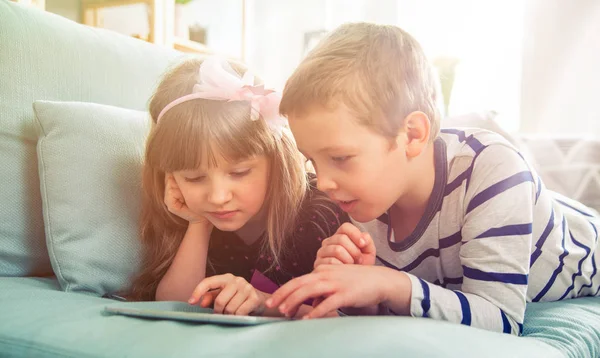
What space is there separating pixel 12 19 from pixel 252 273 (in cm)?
61

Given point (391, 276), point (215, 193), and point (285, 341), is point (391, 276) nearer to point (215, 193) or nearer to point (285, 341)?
point (285, 341)

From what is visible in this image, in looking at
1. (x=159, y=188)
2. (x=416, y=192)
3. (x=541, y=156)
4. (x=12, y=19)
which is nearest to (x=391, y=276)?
(x=416, y=192)

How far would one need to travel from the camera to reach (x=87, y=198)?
0.94 meters

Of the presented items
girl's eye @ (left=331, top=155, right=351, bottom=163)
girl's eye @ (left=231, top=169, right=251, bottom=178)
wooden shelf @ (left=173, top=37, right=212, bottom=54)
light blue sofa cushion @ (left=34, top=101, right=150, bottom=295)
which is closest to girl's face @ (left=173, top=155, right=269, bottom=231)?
girl's eye @ (left=231, top=169, right=251, bottom=178)

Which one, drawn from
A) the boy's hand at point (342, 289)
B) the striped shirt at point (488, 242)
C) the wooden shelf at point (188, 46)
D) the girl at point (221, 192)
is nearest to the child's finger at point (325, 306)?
the boy's hand at point (342, 289)

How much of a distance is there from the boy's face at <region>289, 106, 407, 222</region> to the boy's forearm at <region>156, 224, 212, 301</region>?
1.11ft

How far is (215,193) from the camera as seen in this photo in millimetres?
925

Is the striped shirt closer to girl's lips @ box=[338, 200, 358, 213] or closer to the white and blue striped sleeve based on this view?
the white and blue striped sleeve

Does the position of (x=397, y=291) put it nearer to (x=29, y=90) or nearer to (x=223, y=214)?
(x=223, y=214)

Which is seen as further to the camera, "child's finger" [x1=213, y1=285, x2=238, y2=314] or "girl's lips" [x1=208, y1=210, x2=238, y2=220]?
"girl's lips" [x1=208, y1=210, x2=238, y2=220]

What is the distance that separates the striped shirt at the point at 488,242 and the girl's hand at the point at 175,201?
32 cm

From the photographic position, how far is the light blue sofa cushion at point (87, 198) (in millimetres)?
915

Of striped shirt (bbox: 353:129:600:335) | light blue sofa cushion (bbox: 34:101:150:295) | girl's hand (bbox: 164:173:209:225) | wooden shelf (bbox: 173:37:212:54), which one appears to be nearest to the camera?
striped shirt (bbox: 353:129:600:335)

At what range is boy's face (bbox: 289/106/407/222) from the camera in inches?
30.0
